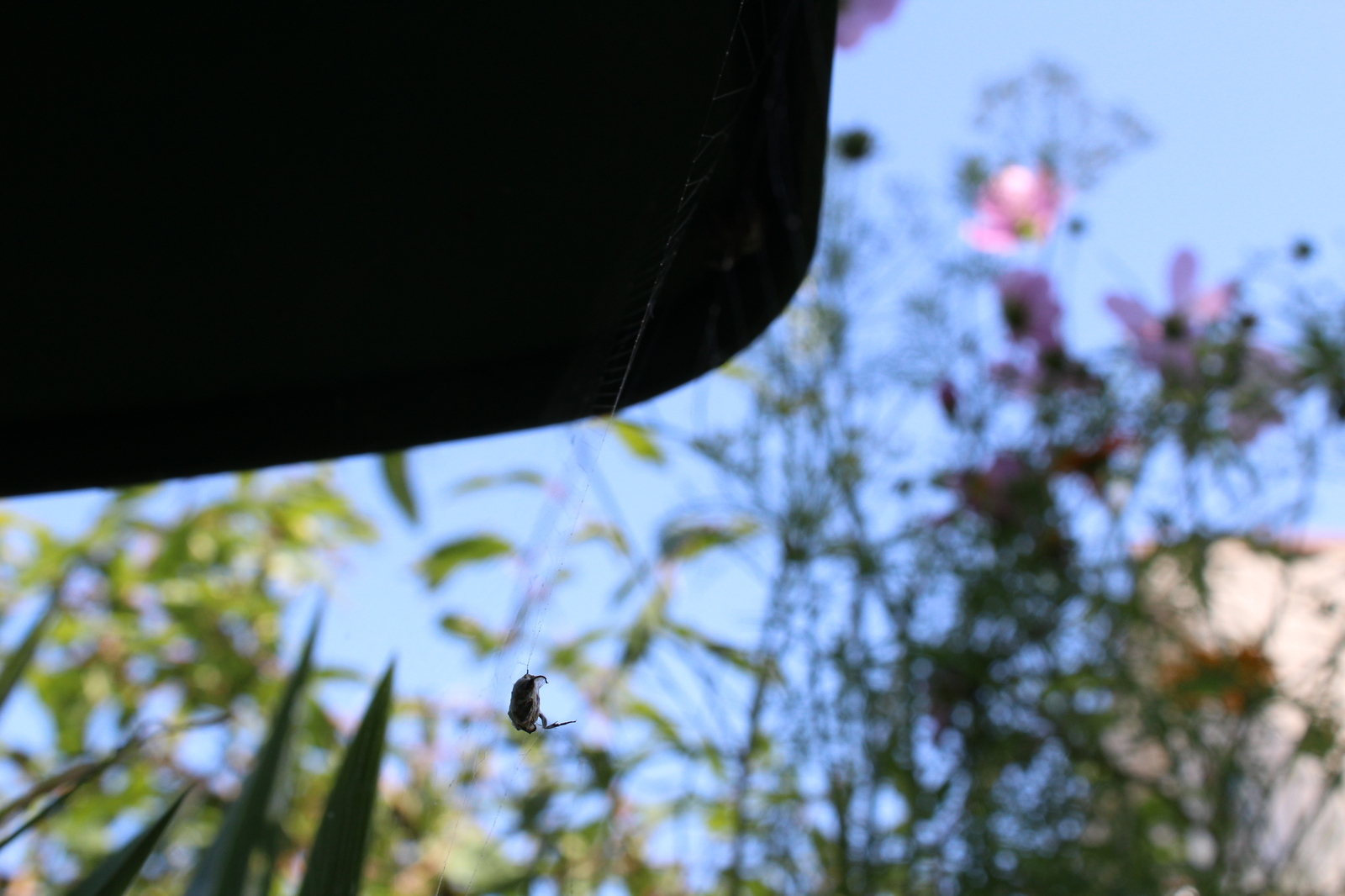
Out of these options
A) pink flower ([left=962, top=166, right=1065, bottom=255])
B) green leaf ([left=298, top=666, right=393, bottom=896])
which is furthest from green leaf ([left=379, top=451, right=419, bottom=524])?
pink flower ([left=962, top=166, right=1065, bottom=255])

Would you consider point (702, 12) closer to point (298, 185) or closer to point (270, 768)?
point (298, 185)

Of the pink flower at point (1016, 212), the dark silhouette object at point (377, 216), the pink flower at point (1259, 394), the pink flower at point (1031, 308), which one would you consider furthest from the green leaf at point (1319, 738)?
the dark silhouette object at point (377, 216)

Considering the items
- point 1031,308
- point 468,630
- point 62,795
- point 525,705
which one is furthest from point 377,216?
point 1031,308

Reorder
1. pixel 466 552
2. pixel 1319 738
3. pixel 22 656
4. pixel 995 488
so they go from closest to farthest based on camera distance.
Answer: pixel 22 656, pixel 1319 738, pixel 995 488, pixel 466 552

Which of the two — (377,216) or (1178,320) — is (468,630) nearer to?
(377,216)

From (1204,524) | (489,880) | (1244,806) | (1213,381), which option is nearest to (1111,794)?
(1244,806)

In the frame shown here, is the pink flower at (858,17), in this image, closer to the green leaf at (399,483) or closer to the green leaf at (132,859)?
the green leaf at (132,859)
